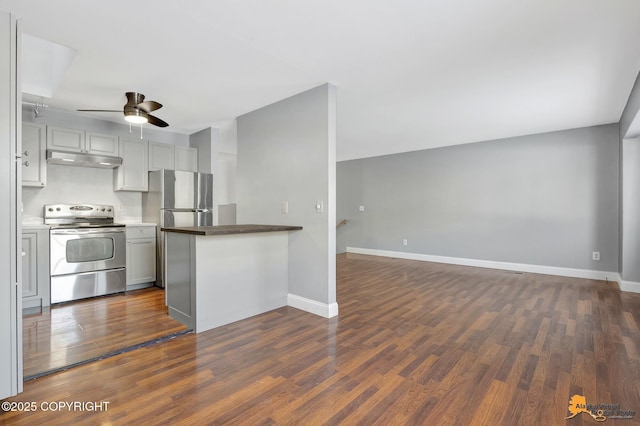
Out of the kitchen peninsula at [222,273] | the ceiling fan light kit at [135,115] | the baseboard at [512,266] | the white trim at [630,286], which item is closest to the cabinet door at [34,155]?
the ceiling fan light kit at [135,115]

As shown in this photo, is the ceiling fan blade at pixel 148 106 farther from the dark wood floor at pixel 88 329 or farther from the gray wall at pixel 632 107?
the gray wall at pixel 632 107

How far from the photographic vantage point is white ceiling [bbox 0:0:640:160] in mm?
1983

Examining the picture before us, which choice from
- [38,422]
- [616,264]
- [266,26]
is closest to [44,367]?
[38,422]

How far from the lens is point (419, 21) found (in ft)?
6.85

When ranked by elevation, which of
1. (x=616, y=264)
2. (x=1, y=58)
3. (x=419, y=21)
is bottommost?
(x=616, y=264)

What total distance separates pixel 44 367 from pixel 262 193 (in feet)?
8.18

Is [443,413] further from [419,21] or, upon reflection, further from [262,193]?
[262,193]

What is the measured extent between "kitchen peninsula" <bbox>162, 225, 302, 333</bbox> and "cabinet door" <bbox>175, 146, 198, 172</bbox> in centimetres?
217

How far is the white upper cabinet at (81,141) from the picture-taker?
3797 mm

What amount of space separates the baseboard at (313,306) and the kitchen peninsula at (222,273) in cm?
12

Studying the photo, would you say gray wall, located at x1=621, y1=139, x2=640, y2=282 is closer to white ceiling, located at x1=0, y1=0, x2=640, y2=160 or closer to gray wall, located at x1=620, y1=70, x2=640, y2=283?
gray wall, located at x1=620, y1=70, x2=640, y2=283

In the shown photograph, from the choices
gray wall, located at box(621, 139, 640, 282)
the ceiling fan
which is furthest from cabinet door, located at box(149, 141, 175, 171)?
gray wall, located at box(621, 139, 640, 282)

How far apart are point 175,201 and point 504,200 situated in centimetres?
557

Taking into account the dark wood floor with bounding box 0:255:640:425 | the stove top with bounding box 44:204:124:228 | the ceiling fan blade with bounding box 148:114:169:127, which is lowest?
the dark wood floor with bounding box 0:255:640:425
